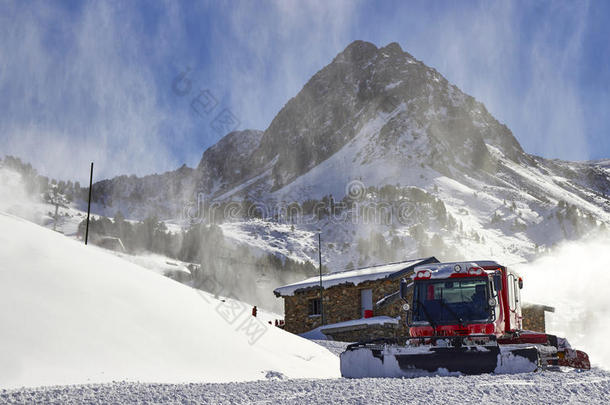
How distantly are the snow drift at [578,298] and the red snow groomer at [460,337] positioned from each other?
911 inches

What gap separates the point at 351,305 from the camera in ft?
Answer: 99.8

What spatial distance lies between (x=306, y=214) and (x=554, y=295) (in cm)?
11205

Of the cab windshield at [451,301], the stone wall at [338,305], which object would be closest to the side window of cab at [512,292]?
the cab windshield at [451,301]

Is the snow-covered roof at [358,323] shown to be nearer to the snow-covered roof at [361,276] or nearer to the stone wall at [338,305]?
the stone wall at [338,305]

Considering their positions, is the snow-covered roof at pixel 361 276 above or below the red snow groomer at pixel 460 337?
above

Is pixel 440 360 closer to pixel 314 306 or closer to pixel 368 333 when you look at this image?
pixel 368 333

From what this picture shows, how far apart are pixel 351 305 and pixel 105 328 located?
808 inches

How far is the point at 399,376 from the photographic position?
1059 cm

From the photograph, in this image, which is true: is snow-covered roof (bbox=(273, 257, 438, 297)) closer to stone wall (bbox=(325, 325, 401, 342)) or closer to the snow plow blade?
stone wall (bbox=(325, 325, 401, 342))

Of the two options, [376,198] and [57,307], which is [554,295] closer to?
[57,307]

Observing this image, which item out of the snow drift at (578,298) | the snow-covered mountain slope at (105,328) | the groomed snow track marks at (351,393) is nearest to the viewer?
the groomed snow track marks at (351,393)

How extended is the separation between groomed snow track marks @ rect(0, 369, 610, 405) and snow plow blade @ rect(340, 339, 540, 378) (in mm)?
1379

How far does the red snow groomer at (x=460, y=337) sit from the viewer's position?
10.2 metres

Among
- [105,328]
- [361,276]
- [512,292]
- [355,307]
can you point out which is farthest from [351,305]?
[105,328]
